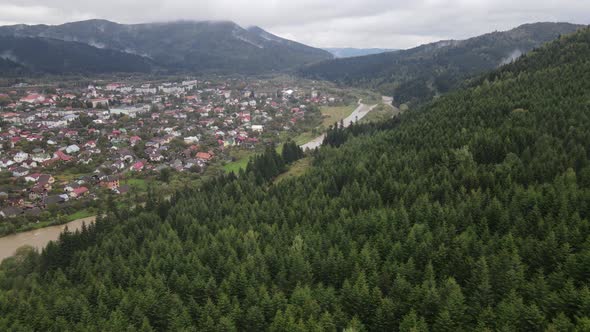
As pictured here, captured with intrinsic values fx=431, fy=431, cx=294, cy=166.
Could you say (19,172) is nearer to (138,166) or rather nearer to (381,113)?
(138,166)

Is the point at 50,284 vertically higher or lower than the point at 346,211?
lower

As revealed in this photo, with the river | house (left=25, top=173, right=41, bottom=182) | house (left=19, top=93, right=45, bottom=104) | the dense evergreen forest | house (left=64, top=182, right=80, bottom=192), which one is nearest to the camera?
the dense evergreen forest

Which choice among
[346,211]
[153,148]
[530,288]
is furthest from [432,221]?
[153,148]

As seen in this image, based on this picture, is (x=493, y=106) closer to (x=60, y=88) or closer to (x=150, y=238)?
(x=150, y=238)

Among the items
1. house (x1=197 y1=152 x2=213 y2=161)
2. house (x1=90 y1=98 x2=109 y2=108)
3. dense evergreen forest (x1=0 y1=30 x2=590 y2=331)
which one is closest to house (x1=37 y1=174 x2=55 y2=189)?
dense evergreen forest (x1=0 y1=30 x2=590 y2=331)

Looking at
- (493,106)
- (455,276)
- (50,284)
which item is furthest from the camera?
(493,106)

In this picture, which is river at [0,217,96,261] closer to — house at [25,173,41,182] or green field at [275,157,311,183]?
house at [25,173,41,182]
